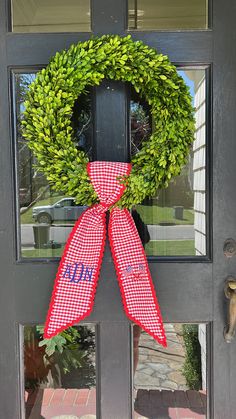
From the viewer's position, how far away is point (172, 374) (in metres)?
1.81

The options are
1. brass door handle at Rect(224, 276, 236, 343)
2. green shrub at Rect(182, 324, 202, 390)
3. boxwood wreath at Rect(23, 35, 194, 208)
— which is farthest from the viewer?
green shrub at Rect(182, 324, 202, 390)

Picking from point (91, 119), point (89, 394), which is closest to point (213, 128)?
point (91, 119)

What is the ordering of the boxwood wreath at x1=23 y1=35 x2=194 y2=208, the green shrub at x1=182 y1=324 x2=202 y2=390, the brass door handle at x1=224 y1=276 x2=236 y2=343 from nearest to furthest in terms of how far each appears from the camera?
the boxwood wreath at x1=23 y1=35 x2=194 y2=208, the brass door handle at x1=224 y1=276 x2=236 y2=343, the green shrub at x1=182 y1=324 x2=202 y2=390

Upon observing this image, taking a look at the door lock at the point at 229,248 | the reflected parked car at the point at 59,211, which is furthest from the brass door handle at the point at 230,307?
the reflected parked car at the point at 59,211

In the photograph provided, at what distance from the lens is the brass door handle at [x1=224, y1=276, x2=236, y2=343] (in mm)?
1638

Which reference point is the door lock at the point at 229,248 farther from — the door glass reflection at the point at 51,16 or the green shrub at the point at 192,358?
the door glass reflection at the point at 51,16

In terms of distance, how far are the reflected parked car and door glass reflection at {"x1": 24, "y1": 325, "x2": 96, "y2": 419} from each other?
42cm

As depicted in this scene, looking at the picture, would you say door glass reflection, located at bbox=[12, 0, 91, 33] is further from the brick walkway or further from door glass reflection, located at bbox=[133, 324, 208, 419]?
the brick walkway

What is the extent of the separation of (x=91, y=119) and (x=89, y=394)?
1072mm

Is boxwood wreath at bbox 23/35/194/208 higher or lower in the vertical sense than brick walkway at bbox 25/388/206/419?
higher

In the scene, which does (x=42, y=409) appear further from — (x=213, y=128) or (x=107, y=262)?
(x=213, y=128)

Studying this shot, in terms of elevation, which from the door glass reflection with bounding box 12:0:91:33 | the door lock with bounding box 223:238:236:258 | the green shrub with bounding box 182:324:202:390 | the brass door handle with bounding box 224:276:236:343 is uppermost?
the door glass reflection with bounding box 12:0:91:33

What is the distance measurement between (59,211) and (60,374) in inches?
25.7

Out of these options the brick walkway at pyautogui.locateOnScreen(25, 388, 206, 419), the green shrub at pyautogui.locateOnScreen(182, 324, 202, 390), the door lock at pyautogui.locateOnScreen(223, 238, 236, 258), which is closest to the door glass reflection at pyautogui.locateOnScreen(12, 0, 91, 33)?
the door lock at pyautogui.locateOnScreen(223, 238, 236, 258)
